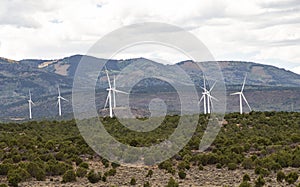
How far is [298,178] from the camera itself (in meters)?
29.4

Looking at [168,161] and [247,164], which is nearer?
[247,164]

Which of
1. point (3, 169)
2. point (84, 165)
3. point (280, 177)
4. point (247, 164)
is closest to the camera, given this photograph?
point (280, 177)

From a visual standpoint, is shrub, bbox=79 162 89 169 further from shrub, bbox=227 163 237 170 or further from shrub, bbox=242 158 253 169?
shrub, bbox=242 158 253 169

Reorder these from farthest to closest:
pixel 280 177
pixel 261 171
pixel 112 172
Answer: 1. pixel 112 172
2. pixel 261 171
3. pixel 280 177

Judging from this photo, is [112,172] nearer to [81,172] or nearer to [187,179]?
[81,172]

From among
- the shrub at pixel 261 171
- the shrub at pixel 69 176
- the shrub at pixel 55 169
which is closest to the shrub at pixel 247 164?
the shrub at pixel 261 171

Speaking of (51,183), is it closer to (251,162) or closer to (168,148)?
(251,162)

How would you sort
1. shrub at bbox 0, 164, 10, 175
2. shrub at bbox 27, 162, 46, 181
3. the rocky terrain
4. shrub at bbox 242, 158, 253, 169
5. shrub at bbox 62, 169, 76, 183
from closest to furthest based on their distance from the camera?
the rocky terrain
shrub at bbox 62, 169, 76, 183
shrub at bbox 27, 162, 46, 181
shrub at bbox 0, 164, 10, 175
shrub at bbox 242, 158, 253, 169

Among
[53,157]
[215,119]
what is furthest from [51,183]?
[215,119]

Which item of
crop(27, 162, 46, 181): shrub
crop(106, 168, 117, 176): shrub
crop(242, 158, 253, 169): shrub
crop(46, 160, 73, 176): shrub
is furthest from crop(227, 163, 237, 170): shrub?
crop(27, 162, 46, 181): shrub

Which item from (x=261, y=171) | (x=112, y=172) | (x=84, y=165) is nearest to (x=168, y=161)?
(x=112, y=172)

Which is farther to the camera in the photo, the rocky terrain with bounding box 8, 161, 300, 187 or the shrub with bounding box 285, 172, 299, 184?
the rocky terrain with bounding box 8, 161, 300, 187

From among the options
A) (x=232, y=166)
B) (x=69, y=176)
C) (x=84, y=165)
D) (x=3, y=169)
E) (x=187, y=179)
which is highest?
(x=3, y=169)

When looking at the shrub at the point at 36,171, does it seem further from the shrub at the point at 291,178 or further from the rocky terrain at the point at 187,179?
the shrub at the point at 291,178
